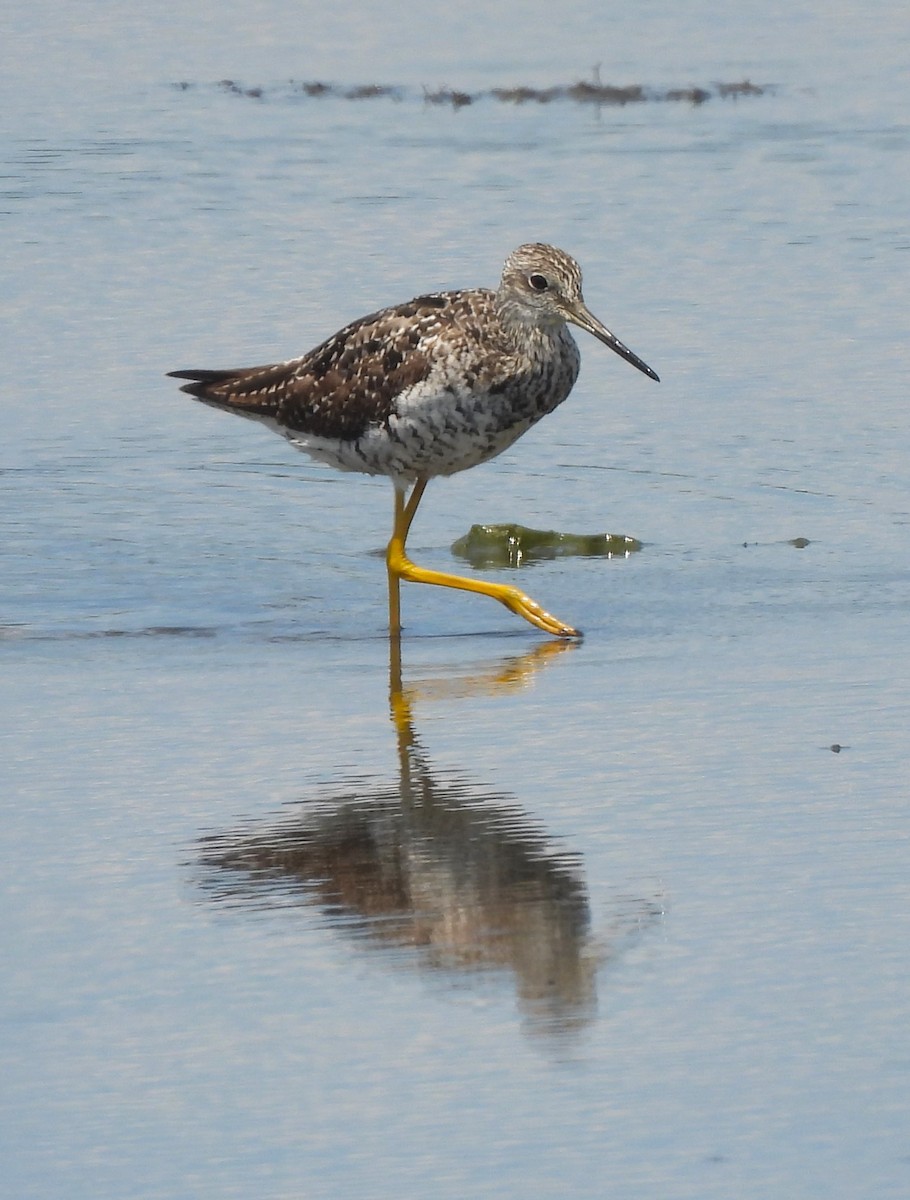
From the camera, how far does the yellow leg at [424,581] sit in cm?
867

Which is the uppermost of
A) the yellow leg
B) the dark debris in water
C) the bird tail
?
the dark debris in water

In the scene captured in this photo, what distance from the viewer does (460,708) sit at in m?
7.77

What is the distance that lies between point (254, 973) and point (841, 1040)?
1270mm

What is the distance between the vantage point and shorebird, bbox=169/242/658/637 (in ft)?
29.4

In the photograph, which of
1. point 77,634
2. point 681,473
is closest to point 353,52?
point 681,473

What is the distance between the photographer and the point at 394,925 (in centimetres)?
578

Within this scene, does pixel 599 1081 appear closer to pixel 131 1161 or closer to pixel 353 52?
pixel 131 1161

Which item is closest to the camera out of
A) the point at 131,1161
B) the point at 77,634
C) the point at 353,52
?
the point at 131,1161

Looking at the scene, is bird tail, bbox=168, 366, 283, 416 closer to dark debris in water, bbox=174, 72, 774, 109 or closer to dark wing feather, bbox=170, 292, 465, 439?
dark wing feather, bbox=170, 292, 465, 439

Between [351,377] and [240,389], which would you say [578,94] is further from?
[351,377]

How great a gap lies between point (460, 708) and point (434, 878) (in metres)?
1.71

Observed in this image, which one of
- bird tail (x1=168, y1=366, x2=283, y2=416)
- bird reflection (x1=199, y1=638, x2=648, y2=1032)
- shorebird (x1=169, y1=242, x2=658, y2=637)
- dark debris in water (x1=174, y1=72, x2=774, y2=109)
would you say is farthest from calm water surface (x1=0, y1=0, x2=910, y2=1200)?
dark debris in water (x1=174, y1=72, x2=774, y2=109)

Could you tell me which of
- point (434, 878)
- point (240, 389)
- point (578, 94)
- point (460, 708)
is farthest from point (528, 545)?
point (578, 94)

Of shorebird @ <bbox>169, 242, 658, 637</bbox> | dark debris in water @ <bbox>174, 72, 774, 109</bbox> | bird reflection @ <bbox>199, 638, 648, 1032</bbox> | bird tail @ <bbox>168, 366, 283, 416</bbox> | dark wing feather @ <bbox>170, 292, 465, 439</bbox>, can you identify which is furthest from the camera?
dark debris in water @ <bbox>174, 72, 774, 109</bbox>
